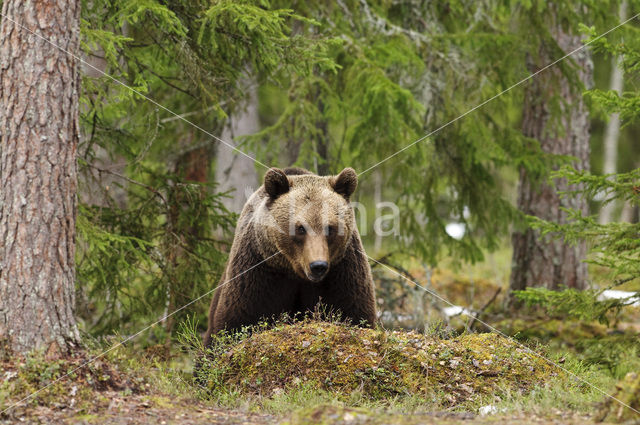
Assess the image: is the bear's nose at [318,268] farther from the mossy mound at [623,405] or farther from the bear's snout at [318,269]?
the mossy mound at [623,405]

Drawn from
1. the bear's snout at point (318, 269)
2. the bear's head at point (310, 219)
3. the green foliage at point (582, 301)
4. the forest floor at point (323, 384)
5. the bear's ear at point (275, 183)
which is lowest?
the forest floor at point (323, 384)

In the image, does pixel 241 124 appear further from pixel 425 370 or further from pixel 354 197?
pixel 425 370

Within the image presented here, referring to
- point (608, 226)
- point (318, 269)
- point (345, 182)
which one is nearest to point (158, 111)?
point (345, 182)

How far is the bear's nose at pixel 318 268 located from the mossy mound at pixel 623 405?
251 centimetres

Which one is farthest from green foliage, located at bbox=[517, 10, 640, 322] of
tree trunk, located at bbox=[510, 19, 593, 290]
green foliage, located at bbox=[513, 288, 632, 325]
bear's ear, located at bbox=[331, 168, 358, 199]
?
tree trunk, located at bbox=[510, 19, 593, 290]

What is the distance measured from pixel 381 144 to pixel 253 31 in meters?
2.94

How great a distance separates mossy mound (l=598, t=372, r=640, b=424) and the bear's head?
254cm

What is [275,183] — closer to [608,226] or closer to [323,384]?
[323,384]

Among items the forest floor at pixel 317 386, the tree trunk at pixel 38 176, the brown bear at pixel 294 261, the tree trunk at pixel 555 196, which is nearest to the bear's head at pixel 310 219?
the brown bear at pixel 294 261

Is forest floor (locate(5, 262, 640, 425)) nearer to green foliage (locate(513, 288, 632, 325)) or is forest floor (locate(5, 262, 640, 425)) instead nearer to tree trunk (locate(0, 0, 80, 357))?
tree trunk (locate(0, 0, 80, 357))

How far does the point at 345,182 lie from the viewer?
6.57m

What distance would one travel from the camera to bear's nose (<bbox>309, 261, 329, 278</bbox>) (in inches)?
224

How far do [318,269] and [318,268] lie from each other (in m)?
0.02

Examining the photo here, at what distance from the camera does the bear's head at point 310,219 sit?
5.90 meters
